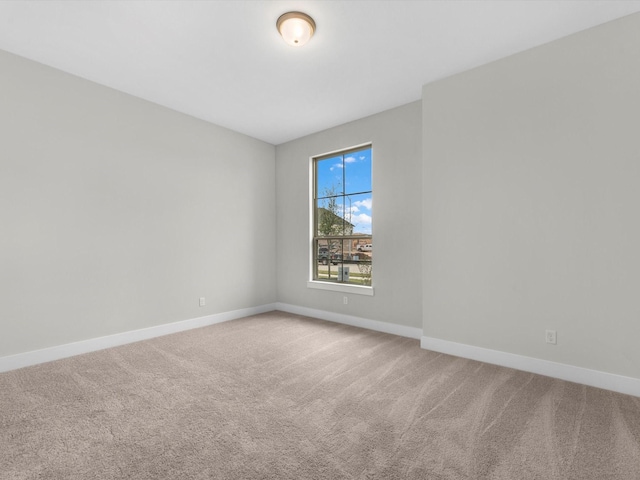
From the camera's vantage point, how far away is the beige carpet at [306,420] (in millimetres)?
1540

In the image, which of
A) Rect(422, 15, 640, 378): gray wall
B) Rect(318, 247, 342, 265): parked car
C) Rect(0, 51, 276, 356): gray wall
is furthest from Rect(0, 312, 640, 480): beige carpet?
Rect(318, 247, 342, 265): parked car

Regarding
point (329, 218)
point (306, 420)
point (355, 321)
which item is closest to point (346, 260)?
point (329, 218)

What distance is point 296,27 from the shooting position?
7.76 feet

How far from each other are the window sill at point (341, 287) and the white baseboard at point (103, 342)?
3.98 feet

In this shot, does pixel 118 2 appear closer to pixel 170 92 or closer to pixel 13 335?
pixel 170 92

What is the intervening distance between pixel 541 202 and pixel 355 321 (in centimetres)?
258

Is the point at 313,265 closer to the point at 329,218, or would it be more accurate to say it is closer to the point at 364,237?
the point at 329,218

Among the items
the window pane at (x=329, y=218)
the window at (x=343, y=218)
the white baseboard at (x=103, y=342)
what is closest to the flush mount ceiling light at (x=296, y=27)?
the window at (x=343, y=218)

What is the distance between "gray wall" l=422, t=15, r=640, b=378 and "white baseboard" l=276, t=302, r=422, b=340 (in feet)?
1.50

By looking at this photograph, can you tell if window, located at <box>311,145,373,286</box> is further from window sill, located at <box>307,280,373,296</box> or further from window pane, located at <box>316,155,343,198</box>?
window sill, located at <box>307,280,373,296</box>

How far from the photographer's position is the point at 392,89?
11.3 ft

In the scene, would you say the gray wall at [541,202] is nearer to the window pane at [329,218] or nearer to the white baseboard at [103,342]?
the window pane at [329,218]

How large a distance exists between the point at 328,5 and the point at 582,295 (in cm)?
300

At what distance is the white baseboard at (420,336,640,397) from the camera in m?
2.29
